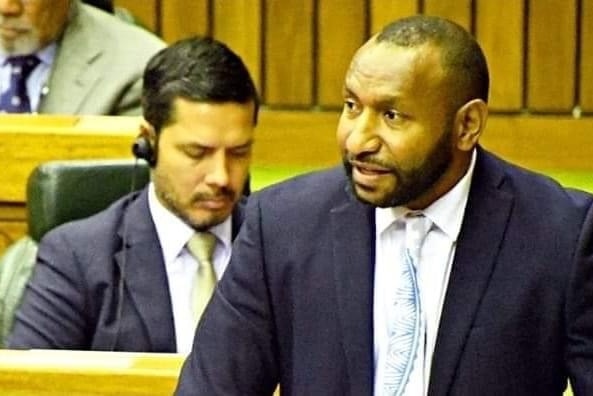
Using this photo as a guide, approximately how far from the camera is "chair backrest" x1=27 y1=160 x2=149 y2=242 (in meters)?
2.79

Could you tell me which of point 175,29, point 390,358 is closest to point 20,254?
point 390,358

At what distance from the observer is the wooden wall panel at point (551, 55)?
4.51 meters

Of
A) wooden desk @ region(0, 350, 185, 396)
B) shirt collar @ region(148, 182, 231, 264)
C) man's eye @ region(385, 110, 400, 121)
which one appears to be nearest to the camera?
man's eye @ region(385, 110, 400, 121)

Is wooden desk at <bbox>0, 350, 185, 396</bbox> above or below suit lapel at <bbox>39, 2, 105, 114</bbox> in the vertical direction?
below

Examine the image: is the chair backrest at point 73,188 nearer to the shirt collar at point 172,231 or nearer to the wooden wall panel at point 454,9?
the shirt collar at point 172,231

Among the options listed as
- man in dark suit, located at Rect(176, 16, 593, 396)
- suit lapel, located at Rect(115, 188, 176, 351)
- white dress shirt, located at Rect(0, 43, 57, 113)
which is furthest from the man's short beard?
white dress shirt, located at Rect(0, 43, 57, 113)

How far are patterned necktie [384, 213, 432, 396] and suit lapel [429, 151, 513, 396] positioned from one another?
0.10 ft

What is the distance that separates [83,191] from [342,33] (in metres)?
1.85

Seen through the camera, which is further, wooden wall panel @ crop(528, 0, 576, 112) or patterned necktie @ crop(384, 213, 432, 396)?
wooden wall panel @ crop(528, 0, 576, 112)

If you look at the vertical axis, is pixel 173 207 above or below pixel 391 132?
below

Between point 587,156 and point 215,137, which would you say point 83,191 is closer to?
point 215,137

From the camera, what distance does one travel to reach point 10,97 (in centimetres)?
362

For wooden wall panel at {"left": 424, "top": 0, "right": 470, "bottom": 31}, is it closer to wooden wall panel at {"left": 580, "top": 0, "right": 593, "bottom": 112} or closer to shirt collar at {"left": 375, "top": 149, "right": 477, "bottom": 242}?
wooden wall panel at {"left": 580, "top": 0, "right": 593, "bottom": 112}

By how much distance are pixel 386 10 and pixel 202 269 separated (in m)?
2.00
